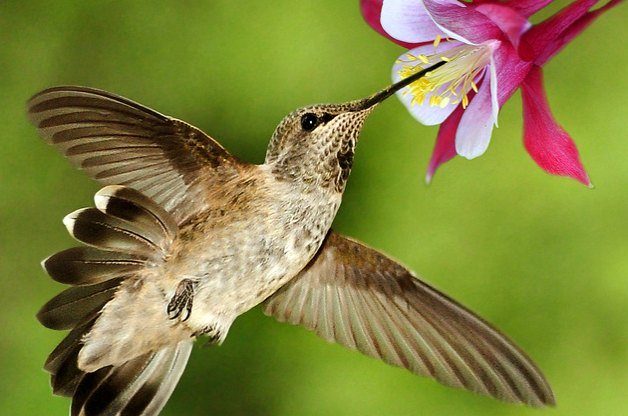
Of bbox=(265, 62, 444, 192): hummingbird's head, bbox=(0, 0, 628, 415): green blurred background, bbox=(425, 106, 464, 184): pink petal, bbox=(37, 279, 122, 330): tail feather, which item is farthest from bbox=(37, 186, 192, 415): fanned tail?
bbox=(0, 0, 628, 415): green blurred background

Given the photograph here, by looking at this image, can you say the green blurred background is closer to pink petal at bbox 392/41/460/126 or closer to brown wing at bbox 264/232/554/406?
brown wing at bbox 264/232/554/406

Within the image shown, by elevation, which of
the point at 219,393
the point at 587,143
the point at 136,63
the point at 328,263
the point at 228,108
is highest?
the point at 136,63

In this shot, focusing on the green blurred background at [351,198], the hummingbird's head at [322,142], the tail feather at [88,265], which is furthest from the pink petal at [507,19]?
the green blurred background at [351,198]

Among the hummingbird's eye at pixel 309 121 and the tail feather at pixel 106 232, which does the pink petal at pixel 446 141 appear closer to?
the hummingbird's eye at pixel 309 121

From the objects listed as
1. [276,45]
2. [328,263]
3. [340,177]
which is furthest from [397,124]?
[340,177]

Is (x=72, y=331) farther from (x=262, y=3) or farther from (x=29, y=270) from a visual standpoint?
(x=262, y=3)

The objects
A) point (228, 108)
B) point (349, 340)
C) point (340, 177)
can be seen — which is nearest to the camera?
point (340, 177)

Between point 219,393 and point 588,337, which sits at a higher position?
point 219,393
